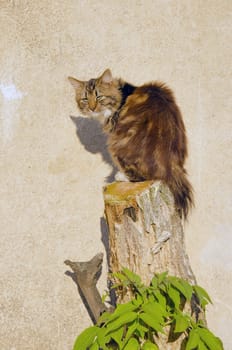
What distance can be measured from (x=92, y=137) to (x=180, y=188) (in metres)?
0.70

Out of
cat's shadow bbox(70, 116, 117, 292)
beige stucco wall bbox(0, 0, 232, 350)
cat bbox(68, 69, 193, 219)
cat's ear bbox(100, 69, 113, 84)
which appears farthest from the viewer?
cat's shadow bbox(70, 116, 117, 292)

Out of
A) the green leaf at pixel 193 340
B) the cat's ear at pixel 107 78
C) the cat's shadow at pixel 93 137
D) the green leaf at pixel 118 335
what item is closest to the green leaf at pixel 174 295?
the green leaf at pixel 193 340

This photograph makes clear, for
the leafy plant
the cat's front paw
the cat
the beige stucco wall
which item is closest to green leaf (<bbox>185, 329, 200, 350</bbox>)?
the leafy plant

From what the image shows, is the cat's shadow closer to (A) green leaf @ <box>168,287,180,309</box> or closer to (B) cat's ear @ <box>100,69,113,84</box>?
(B) cat's ear @ <box>100,69,113,84</box>

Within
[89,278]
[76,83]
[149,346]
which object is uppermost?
[76,83]

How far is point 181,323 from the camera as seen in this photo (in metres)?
1.82

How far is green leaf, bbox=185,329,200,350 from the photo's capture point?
1744 millimetres

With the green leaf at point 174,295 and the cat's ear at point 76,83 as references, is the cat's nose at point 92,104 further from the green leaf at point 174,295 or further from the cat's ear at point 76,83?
the green leaf at point 174,295

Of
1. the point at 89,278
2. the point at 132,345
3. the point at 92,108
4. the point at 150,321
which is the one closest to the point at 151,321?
the point at 150,321

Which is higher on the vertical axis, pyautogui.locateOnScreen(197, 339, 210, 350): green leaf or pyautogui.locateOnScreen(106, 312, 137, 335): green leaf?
pyautogui.locateOnScreen(106, 312, 137, 335): green leaf

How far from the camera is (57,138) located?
2.58m

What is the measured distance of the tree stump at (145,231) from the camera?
200cm

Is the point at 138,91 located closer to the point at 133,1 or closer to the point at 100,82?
the point at 100,82

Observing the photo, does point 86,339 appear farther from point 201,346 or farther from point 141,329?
point 201,346
